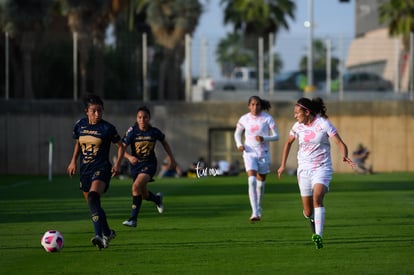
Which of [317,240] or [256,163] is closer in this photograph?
[317,240]

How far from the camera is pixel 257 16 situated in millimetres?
66062

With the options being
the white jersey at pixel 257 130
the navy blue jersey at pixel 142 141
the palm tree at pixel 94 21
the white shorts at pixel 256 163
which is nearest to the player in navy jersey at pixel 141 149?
the navy blue jersey at pixel 142 141

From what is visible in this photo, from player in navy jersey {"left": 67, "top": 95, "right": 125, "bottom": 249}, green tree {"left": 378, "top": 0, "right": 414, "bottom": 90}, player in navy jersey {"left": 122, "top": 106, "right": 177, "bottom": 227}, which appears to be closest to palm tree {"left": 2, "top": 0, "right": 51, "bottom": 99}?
green tree {"left": 378, "top": 0, "right": 414, "bottom": 90}

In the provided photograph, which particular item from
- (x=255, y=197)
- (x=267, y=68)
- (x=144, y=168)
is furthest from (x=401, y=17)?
(x=144, y=168)

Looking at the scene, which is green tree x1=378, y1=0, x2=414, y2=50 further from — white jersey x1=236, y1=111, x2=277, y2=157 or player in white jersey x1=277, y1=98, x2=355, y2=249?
player in white jersey x1=277, y1=98, x2=355, y2=249

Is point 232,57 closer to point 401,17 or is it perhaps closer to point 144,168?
point 401,17

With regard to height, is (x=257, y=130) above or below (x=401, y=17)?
below

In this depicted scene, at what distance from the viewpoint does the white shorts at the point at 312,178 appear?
14.1 metres

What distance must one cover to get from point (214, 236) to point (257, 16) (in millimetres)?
51520

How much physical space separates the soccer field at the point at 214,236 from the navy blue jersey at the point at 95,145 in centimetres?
109

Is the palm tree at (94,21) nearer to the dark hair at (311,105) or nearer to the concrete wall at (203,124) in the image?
the concrete wall at (203,124)

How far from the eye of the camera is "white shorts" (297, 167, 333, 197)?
14.1 m

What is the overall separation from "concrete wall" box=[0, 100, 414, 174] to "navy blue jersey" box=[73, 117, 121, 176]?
2831 cm

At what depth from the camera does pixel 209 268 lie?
38.8 feet
